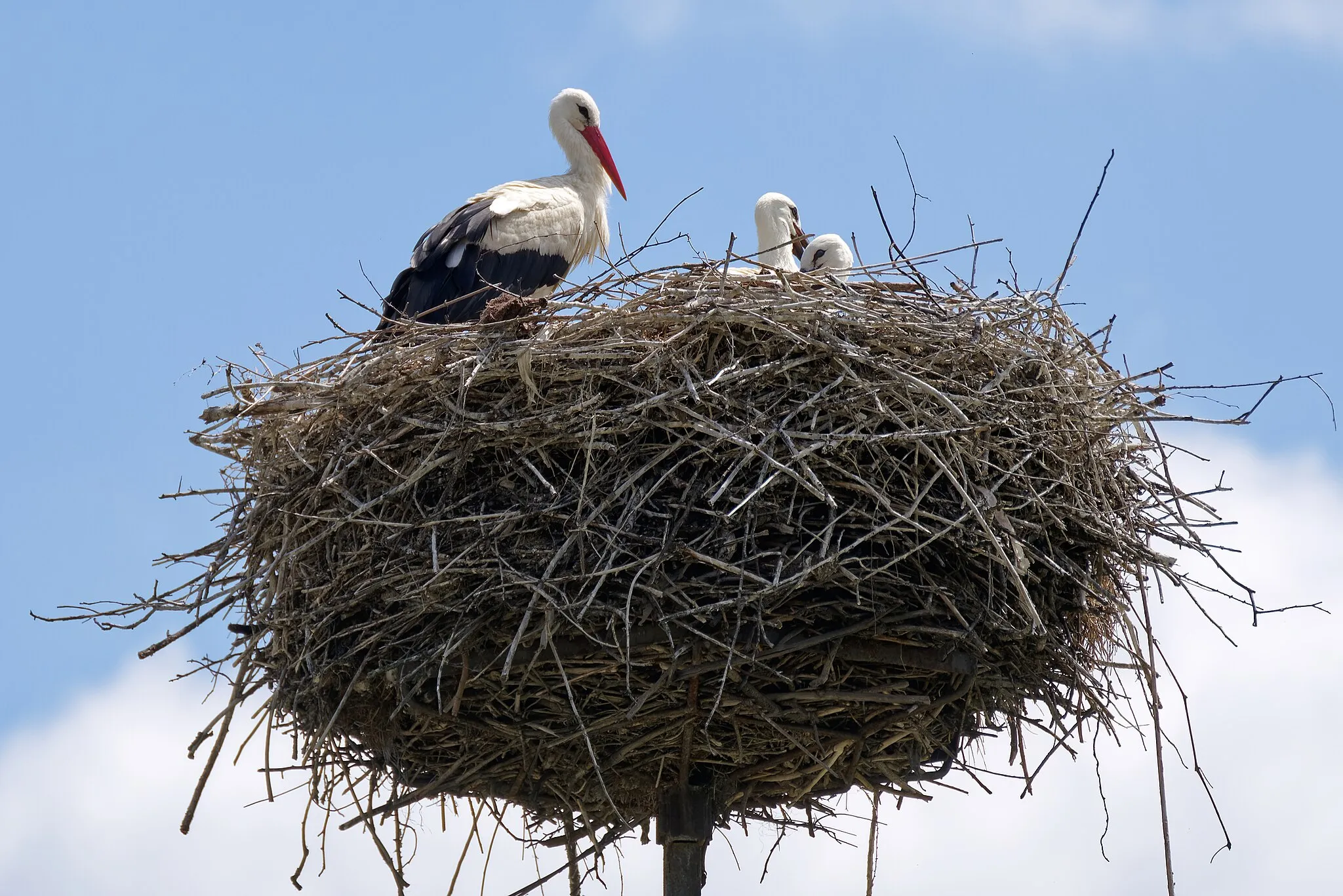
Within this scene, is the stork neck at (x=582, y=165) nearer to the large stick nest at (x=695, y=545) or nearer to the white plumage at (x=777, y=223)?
the white plumage at (x=777, y=223)

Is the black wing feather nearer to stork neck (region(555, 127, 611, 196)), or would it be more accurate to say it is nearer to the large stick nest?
stork neck (region(555, 127, 611, 196))

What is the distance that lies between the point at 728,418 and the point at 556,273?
309 centimetres

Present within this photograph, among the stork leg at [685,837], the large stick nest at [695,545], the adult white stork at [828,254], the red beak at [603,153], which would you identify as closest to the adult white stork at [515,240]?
the red beak at [603,153]

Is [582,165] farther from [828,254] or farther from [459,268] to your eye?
[828,254]

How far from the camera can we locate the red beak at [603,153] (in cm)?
840

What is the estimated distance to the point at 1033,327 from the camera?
539 centimetres

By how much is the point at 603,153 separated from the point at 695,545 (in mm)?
4089

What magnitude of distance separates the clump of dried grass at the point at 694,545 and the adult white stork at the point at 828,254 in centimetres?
193

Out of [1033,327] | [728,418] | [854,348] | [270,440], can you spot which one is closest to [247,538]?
[270,440]

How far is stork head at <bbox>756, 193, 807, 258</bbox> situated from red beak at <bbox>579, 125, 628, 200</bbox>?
29.7 inches

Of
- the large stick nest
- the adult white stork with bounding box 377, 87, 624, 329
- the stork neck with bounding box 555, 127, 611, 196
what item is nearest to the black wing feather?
the adult white stork with bounding box 377, 87, 624, 329

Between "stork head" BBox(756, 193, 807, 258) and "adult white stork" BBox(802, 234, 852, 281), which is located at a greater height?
"stork head" BBox(756, 193, 807, 258)

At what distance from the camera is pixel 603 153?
27.7ft

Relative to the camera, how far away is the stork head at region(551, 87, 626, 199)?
27.7 feet
